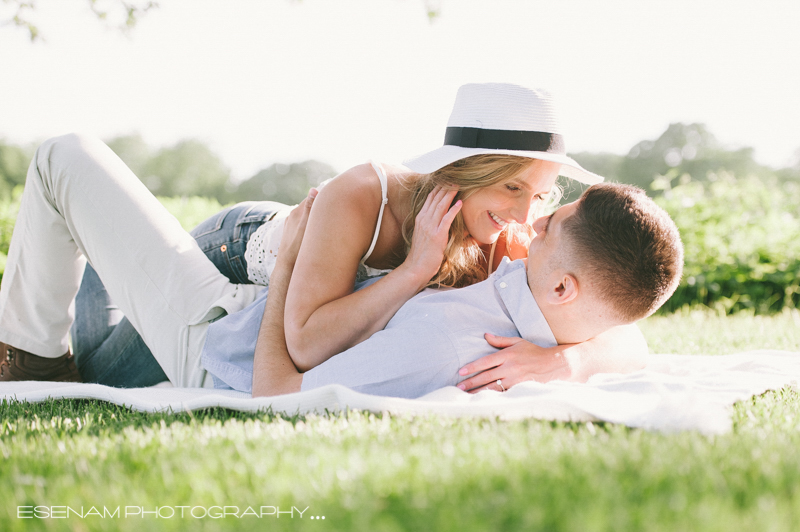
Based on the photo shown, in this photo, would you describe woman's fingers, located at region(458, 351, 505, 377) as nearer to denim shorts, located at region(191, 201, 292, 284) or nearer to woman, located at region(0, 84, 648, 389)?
woman, located at region(0, 84, 648, 389)

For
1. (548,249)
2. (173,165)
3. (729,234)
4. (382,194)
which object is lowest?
(173,165)

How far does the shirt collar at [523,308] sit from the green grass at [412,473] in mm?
706

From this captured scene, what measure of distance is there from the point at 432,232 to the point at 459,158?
40 centimetres

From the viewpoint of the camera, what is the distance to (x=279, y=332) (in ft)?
9.43

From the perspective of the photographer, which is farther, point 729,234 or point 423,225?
point 729,234

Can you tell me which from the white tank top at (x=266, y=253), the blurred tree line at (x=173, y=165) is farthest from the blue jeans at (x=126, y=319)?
the blurred tree line at (x=173, y=165)

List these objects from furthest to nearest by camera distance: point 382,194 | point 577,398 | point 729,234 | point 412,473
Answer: point 729,234, point 382,194, point 577,398, point 412,473

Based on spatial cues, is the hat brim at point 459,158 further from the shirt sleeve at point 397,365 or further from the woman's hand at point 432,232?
the shirt sleeve at point 397,365

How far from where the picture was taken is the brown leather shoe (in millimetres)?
3238

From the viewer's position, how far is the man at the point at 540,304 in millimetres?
2430

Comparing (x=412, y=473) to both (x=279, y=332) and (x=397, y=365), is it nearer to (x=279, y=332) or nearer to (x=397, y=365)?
(x=397, y=365)

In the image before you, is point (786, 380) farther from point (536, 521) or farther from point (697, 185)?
point (697, 185)

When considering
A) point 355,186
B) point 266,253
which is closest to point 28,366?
point 266,253

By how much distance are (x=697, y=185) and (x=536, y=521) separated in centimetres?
871
